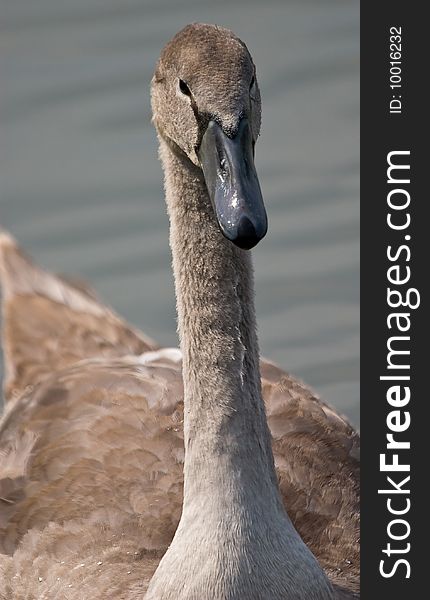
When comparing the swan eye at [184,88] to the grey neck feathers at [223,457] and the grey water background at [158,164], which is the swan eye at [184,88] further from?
the grey water background at [158,164]

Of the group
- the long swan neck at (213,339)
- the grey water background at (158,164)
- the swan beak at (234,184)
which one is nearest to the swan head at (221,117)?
the swan beak at (234,184)

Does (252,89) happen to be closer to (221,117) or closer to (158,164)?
(221,117)

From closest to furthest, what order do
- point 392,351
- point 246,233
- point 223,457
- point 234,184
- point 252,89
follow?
point 246,233 < point 234,184 < point 252,89 < point 223,457 < point 392,351

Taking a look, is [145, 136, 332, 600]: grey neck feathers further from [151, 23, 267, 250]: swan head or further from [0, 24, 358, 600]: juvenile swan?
[151, 23, 267, 250]: swan head

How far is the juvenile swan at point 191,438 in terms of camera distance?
429 centimetres

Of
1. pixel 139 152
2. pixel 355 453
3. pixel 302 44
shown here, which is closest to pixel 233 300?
pixel 355 453

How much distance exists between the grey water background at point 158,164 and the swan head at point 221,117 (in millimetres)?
3150

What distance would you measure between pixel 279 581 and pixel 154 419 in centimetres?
108

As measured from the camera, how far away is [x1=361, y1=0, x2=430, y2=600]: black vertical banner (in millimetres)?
5234

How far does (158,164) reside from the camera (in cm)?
848

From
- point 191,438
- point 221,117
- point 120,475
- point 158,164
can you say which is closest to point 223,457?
point 191,438

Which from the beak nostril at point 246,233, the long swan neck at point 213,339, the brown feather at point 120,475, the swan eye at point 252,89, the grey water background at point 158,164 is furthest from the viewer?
the grey water background at point 158,164

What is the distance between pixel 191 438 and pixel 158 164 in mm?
3984

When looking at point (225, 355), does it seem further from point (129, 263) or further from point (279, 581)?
point (129, 263)
